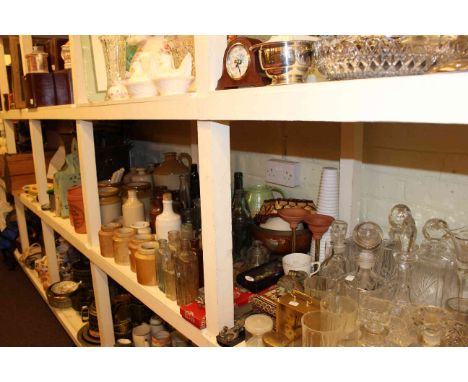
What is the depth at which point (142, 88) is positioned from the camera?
88 cm

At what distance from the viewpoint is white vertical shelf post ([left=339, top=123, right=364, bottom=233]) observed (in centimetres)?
91

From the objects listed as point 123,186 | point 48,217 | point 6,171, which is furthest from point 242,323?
point 6,171

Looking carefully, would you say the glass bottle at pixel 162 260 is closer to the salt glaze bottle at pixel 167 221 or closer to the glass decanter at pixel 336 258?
the salt glaze bottle at pixel 167 221

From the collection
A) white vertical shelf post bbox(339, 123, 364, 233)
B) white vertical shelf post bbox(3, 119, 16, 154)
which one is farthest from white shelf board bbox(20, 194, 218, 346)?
white vertical shelf post bbox(3, 119, 16, 154)

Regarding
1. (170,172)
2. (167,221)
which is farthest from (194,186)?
(167,221)

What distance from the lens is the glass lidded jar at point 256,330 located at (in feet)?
2.31

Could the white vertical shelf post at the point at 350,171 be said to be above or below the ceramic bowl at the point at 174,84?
below

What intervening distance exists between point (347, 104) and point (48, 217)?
5.36 ft

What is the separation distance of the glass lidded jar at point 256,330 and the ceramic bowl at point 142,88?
556mm

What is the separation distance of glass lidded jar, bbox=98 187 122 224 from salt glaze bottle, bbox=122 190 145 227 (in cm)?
14

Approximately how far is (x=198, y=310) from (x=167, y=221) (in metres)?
0.31

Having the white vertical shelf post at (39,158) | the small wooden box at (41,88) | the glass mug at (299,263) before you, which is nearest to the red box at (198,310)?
the glass mug at (299,263)

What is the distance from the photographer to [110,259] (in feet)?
3.96
